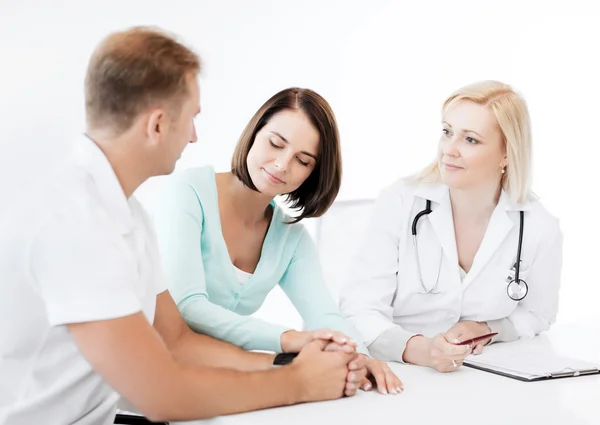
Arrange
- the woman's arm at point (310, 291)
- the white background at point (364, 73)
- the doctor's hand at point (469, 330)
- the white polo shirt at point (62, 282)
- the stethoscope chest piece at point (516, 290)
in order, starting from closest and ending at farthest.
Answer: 1. the white polo shirt at point (62, 282)
2. the woman's arm at point (310, 291)
3. the doctor's hand at point (469, 330)
4. the stethoscope chest piece at point (516, 290)
5. the white background at point (364, 73)

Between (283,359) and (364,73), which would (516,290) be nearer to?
(283,359)

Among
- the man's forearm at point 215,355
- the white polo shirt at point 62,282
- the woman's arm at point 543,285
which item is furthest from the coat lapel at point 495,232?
the white polo shirt at point 62,282

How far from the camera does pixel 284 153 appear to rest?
1837 mm

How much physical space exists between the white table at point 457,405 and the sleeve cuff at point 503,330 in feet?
1.41

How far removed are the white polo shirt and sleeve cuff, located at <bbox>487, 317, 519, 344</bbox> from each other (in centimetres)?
121

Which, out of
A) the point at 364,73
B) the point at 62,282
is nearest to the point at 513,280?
the point at 62,282

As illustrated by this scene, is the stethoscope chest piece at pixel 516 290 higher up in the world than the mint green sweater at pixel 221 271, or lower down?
lower down

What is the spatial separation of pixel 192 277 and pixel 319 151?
45cm

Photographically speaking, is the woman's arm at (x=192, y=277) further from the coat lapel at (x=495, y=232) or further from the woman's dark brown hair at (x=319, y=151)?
the coat lapel at (x=495, y=232)

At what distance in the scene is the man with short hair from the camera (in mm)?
1123

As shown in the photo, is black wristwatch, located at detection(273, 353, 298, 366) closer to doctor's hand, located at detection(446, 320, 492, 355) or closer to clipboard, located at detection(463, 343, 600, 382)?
clipboard, located at detection(463, 343, 600, 382)

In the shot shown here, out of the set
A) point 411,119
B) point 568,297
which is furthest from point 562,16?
point 568,297

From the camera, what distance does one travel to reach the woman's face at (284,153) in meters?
1.83

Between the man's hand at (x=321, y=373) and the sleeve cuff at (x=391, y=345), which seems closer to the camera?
the man's hand at (x=321, y=373)
